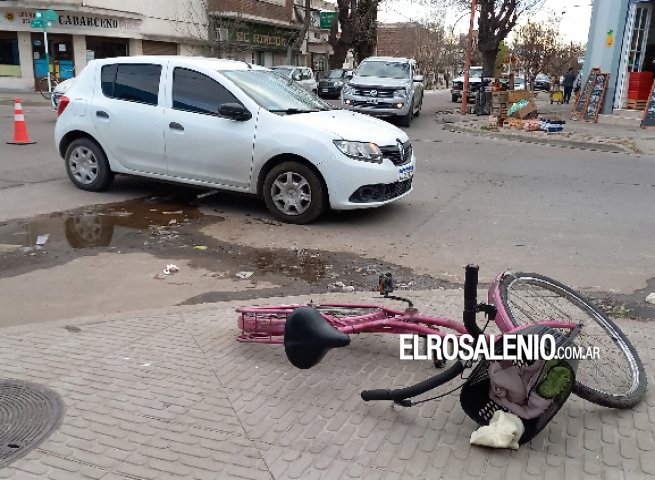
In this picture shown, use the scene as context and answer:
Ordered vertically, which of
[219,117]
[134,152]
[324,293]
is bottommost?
[324,293]

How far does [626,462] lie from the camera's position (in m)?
2.87

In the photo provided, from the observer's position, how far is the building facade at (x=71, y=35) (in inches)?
1226

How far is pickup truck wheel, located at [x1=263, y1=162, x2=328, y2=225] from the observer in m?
7.21

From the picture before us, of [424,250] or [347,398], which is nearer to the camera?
[347,398]

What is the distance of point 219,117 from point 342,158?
5.31 ft

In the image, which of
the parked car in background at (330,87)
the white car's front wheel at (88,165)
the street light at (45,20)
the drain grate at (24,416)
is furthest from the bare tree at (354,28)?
the drain grate at (24,416)

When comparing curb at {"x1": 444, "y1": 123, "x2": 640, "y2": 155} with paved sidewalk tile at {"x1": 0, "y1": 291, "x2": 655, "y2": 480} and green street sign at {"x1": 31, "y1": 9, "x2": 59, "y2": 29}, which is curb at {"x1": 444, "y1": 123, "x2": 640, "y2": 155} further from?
green street sign at {"x1": 31, "y1": 9, "x2": 59, "y2": 29}

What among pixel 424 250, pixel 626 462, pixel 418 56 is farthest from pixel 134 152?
pixel 418 56

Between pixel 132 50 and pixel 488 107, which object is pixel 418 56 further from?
pixel 488 107

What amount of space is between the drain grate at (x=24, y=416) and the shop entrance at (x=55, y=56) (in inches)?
1282

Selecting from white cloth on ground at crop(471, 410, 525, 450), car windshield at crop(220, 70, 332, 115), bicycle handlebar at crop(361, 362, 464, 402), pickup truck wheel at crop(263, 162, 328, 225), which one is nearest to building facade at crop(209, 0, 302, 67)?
car windshield at crop(220, 70, 332, 115)

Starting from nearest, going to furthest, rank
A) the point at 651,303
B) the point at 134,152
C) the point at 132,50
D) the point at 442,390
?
1. the point at 442,390
2. the point at 651,303
3. the point at 134,152
4. the point at 132,50

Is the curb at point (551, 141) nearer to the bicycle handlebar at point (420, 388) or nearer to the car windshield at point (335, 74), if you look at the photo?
the bicycle handlebar at point (420, 388)

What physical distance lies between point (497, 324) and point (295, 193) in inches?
170
